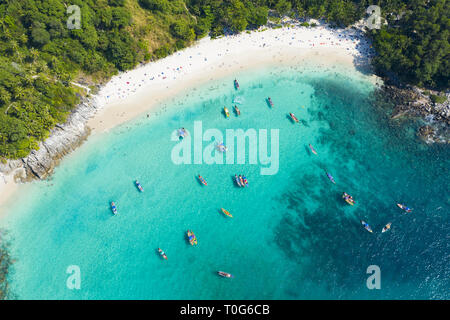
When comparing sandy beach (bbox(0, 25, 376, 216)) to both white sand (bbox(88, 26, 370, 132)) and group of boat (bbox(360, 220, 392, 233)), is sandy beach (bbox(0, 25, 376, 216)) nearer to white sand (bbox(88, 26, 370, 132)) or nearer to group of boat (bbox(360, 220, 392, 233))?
white sand (bbox(88, 26, 370, 132))

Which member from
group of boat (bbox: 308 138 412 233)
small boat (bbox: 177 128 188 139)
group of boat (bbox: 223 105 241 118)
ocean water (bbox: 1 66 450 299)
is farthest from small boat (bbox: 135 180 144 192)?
group of boat (bbox: 308 138 412 233)

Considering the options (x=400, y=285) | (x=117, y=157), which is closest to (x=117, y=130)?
(x=117, y=157)

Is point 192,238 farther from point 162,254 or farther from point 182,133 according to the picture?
point 182,133

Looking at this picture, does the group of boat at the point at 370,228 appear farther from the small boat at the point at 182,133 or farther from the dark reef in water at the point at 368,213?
the small boat at the point at 182,133

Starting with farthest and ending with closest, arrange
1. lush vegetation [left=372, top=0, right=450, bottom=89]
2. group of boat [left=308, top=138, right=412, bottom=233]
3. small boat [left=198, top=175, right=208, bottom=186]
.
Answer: lush vegetation [left=372, top=0, right=450, bottom=89] < small boat [left=198, top=175, right=208, bottom=186] < group of boat [left=308, top=138, right=412, bottom=233]

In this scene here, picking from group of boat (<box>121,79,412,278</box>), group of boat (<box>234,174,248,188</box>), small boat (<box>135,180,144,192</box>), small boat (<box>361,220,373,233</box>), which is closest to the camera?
group of boat (<box>121,79,412,278</box>)
